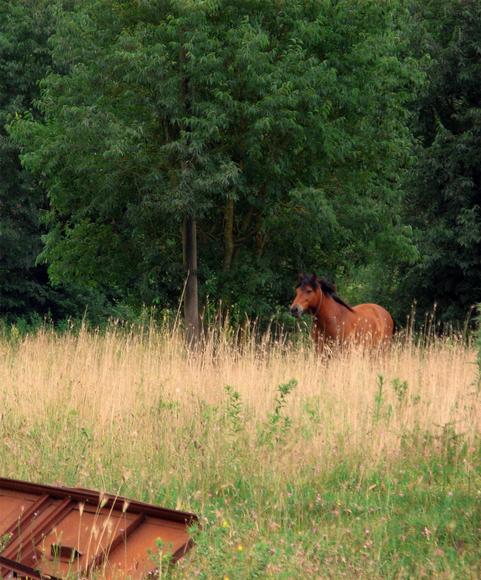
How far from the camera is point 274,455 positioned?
320 inches

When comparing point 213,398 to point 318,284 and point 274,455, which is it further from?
point 318,284

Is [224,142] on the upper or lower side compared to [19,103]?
lower

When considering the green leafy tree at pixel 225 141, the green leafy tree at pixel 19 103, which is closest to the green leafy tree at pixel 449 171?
the green leafy tree at pixel 225 141

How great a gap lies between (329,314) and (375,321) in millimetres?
1644

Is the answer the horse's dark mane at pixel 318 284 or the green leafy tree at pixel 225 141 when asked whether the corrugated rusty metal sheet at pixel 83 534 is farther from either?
the green leafy tree at pixel 225 141

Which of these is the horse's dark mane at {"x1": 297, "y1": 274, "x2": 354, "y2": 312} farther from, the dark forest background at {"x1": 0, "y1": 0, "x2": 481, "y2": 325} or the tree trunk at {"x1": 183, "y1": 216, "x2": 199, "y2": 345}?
the tree trunk at {"x1": 183, "y1": 216, "x2": 199, "y2": 345}

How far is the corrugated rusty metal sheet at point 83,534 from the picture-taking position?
17.4 feet

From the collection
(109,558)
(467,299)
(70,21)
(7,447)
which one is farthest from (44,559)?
(467,299)

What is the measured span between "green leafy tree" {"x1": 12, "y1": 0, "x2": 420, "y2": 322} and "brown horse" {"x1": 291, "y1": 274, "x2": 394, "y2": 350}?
1.69m

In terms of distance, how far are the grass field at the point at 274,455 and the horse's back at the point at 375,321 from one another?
5.98 metres

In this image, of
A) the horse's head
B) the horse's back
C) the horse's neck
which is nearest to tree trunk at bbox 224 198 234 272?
the horse's back

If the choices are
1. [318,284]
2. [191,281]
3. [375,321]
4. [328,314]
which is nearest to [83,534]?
[318,284]

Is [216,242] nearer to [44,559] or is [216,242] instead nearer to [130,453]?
[130,453]

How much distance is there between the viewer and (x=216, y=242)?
67.2ft
